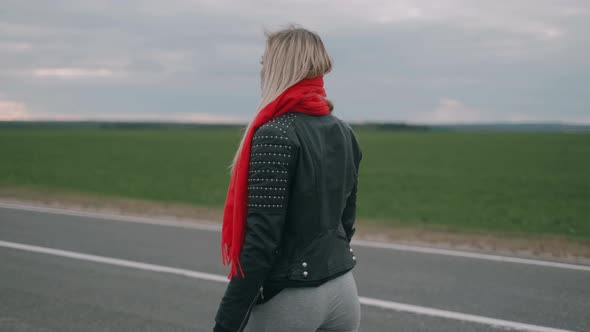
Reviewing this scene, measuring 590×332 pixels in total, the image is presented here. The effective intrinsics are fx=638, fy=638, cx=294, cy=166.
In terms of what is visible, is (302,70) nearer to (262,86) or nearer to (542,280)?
(262,86)

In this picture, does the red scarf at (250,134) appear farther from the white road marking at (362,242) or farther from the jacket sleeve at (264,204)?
the white road marking at (362,242)

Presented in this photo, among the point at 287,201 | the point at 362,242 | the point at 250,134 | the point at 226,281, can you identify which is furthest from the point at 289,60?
the point at 362,242

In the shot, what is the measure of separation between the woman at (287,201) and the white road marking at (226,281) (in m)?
3.63

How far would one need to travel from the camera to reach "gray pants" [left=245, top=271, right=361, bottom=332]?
2.40 meters

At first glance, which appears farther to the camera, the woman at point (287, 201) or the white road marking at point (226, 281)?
the white road marking at point (226, 281)

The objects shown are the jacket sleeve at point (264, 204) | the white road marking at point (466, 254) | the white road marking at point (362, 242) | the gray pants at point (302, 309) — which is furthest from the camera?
the white road marking at point (362, 242)

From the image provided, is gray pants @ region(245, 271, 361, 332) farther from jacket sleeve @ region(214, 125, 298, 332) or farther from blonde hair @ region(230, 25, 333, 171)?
blonde hair @ region(230, 25, 333, 171)

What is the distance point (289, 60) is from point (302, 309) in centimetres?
93

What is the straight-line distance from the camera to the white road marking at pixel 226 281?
559 cm

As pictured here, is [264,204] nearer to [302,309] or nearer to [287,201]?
[287,201]

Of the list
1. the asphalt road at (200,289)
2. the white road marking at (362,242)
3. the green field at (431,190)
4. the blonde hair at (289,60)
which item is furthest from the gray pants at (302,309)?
the green field at (431,190)

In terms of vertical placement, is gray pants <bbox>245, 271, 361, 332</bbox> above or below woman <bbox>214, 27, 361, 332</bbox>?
below

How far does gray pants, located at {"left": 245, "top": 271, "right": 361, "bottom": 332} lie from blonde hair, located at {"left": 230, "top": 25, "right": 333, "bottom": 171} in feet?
1.87

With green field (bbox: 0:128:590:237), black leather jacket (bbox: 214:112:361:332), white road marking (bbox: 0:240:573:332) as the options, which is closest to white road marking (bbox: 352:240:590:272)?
white road marking (bbox: 0:240:573:332)
